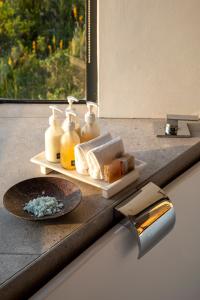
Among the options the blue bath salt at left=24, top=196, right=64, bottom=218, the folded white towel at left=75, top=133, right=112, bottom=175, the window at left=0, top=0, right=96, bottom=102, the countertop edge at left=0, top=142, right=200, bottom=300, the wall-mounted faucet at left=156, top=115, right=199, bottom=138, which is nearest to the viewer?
the countertop edge at left=0, top=142, right=200, bottom=300

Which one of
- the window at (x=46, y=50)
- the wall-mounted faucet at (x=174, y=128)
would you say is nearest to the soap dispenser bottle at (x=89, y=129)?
the wall-mounted faucet at (x=174, y=128)

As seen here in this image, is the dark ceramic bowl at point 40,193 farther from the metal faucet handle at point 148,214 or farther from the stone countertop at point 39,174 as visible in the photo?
the metal faucet handle at point 148,214

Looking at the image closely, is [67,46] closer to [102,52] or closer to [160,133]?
[102,52]

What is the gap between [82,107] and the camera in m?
1.70

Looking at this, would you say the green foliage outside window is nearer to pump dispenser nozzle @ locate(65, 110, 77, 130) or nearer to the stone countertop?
the stone countertop

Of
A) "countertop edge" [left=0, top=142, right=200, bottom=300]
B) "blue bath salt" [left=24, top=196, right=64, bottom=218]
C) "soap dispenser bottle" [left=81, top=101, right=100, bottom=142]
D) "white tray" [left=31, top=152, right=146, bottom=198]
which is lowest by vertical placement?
"countertop edge" [left=0, top=142, right=200, bottom=300]

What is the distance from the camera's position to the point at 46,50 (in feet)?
5.55

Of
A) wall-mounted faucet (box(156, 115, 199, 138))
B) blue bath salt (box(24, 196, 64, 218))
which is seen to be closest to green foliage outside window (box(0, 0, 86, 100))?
wall-mounted faucet (box(156, 115, 199, 138))

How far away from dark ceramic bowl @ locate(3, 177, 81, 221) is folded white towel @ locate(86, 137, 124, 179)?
0.21 feet

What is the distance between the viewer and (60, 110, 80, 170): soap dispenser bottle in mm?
1184

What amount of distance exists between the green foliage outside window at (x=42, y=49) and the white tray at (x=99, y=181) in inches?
20.2

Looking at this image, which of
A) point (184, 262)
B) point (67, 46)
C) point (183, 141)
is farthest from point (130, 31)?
point (184, 262)

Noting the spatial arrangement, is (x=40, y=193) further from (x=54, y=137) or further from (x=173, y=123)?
(x=173, y=123)

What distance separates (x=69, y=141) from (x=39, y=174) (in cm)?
15
